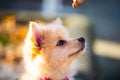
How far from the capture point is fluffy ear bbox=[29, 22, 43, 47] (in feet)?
1.56

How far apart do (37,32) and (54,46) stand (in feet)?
0.15

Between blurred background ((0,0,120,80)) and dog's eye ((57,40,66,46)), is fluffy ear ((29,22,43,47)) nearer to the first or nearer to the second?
dog's eye ((57,40,66,46))

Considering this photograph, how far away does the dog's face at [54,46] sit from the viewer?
498mm

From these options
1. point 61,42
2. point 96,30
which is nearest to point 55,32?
point 61,42

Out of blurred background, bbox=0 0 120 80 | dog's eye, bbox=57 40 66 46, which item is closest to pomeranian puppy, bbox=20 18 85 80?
dog's eye, bbox=57 40 66 46

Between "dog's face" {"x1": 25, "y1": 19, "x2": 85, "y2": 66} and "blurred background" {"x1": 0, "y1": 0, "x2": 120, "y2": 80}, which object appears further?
"blurred background" {"x1": 0, "y1": 0, "x2": 120, "y2": 80}

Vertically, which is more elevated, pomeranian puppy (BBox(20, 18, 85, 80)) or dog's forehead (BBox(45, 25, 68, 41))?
dog's forehead (BBox(45, 25, 68, 41))

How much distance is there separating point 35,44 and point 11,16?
70 cm

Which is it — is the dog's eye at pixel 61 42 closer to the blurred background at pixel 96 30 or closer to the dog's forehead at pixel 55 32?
the dog's forehead at pixel 55 32

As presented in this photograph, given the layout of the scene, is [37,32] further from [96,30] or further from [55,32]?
[96,30]

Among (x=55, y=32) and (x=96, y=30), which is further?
(x=96, y=30)

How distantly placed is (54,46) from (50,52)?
1cm

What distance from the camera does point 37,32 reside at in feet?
1.60

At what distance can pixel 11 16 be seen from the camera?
116cm
